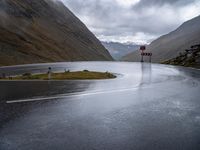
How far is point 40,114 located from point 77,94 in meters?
4.51

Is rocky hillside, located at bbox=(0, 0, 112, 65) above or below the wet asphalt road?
above

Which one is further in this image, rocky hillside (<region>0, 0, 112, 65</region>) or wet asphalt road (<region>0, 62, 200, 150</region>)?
rocky hillside (<region>0, 0, 112, 65</region>)

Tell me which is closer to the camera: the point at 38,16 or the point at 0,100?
the point at 0,100

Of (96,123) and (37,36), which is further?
(37,36)

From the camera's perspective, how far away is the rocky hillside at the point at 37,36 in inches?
4181

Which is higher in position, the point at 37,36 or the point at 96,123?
the point at 37,36

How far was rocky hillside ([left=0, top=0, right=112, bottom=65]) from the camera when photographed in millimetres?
Result: 106194

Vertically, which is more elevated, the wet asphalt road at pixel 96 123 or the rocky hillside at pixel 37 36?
the rocky hillside at pixel 37 36

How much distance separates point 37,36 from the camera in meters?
134

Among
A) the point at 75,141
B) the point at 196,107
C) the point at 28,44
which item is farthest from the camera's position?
the point at 28,44

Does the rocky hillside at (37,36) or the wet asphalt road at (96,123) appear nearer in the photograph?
the wet asphalt road at (96,123)

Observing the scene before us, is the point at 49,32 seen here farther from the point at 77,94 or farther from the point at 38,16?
the point at 77,94

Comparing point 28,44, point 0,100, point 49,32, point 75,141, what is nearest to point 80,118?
point 75,141

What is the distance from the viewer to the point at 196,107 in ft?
36.6
